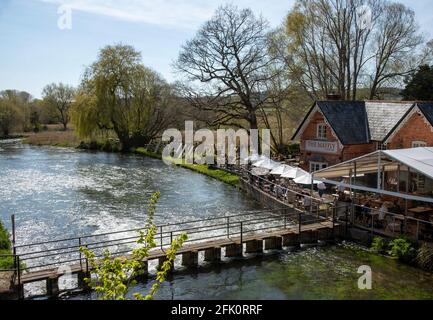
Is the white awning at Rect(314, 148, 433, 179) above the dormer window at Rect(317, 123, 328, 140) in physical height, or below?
below

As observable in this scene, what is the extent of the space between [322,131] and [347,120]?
1754 millimetres

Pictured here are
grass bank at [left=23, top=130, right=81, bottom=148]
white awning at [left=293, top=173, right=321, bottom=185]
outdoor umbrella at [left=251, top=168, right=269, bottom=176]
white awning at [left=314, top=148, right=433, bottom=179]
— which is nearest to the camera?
white awning at [left=314, top=148, right=433, bottom=179]

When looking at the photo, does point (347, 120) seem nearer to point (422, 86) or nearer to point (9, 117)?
point (422, 86)

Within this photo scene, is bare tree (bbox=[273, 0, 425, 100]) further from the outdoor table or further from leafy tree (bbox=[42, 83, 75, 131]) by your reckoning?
leafy tree (bbox=[42, 83, 75, 131])

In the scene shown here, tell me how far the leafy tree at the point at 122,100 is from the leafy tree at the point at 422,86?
93.8ft

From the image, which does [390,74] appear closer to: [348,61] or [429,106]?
[348,61]

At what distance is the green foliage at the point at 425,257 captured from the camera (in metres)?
15.9

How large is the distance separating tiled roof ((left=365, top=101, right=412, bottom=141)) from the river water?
29.1 feet

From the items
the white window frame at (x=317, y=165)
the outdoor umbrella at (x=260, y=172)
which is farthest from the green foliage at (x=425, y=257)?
the outdoor umbrella at (x=260, y=172)

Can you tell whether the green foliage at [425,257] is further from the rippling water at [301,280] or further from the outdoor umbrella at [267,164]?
the outdoor umbrella at [267,164]

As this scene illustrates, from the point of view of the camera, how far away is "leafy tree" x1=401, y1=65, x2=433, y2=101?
37188 mm

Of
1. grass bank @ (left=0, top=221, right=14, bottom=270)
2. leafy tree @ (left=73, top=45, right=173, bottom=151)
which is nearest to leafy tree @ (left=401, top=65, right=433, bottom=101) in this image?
leafy tree @ (left=73, top=45, right=173, bottom=151)

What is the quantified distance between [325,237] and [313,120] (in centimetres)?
1150

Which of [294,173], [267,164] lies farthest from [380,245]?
[267,164]
